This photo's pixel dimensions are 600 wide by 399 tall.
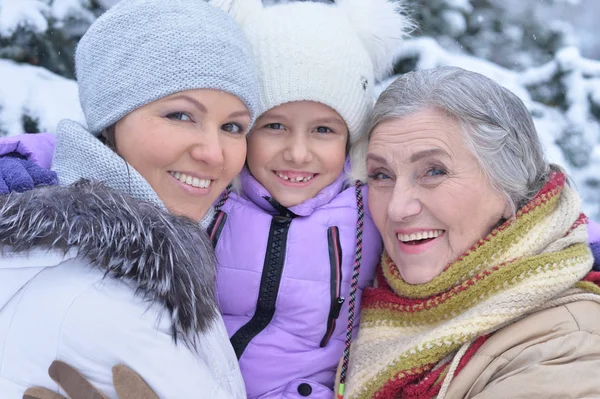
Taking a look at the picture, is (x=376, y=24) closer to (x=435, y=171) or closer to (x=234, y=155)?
(x=435, y=171)

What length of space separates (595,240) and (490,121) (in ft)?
2.75

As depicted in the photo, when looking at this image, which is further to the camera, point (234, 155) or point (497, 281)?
point (234, 155)

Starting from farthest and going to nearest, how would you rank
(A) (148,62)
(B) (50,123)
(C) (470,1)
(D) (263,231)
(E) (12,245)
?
(C) (470,1)
(B) (50,123)
(D) (263,231)
(A) (148,62)
(E) (12,245)

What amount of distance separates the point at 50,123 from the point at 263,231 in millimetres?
1964

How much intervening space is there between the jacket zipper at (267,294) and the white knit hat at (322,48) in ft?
1.78

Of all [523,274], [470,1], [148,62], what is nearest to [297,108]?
[148,62]

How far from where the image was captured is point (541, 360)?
6.03 ft

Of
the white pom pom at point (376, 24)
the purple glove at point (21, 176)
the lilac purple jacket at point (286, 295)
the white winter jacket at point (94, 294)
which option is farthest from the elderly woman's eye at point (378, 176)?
the purple glove at point (21, 176)

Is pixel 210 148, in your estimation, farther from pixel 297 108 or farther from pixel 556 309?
pixel 556 309

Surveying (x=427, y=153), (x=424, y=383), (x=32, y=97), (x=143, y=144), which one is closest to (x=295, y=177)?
(x=427, y=153)

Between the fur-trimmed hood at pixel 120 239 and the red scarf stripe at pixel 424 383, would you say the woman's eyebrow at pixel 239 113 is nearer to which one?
the fur-trimmed hood at pixel 120 239

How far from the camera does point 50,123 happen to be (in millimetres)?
3648

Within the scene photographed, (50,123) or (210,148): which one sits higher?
(210,148)

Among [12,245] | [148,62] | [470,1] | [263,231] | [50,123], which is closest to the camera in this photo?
[12,245]
